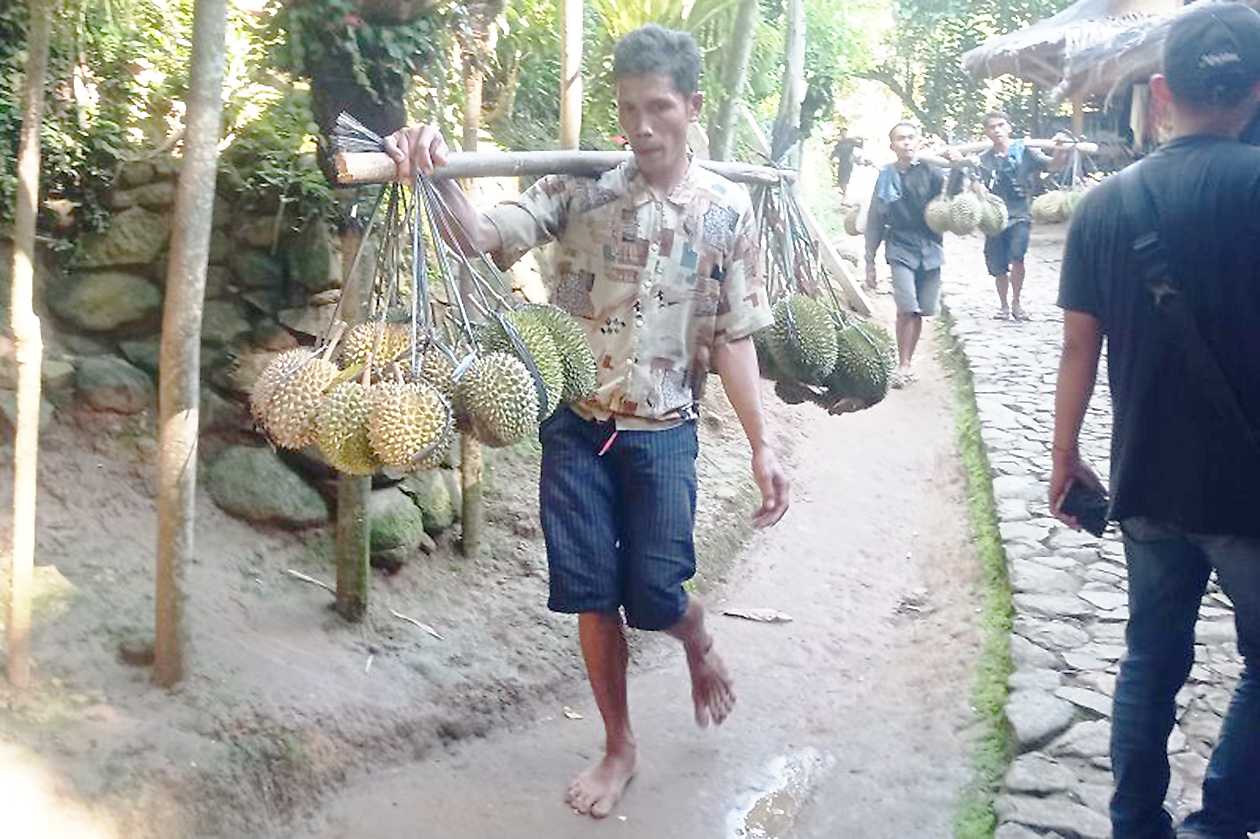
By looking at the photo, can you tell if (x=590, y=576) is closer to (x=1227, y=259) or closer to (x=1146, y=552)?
(x=1146, y=552)

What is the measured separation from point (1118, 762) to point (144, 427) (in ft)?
10.5

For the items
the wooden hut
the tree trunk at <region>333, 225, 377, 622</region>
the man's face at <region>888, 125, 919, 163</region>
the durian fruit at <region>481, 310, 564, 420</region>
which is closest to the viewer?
the durian fruit at <region>481, 310, 564, 420</region>

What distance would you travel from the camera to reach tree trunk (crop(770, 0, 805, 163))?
3.97 metres

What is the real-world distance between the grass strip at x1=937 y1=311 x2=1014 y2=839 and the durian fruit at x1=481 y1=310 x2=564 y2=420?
171 centimetres

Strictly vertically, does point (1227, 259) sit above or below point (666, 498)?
above

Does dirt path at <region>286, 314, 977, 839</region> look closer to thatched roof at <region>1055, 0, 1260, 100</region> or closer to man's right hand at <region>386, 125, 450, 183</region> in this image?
man's right hand at <region>386, 125, 450, 183</region>

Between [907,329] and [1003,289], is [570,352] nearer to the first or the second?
[907,329]

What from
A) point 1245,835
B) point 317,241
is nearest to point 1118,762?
point 1245,835

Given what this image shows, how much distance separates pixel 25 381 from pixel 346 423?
1.32m

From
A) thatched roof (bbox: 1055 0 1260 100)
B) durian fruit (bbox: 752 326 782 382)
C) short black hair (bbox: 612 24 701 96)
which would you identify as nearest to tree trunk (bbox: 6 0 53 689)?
short black hair (bbox: 612 24 701 96)

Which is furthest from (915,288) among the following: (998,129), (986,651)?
(986,651)

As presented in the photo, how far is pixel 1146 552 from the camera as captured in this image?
2.56 m

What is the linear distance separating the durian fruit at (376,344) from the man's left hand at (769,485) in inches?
44.6

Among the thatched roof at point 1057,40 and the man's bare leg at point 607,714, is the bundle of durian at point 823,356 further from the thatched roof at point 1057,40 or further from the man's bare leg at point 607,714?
the thatched roof at point 1057,40
